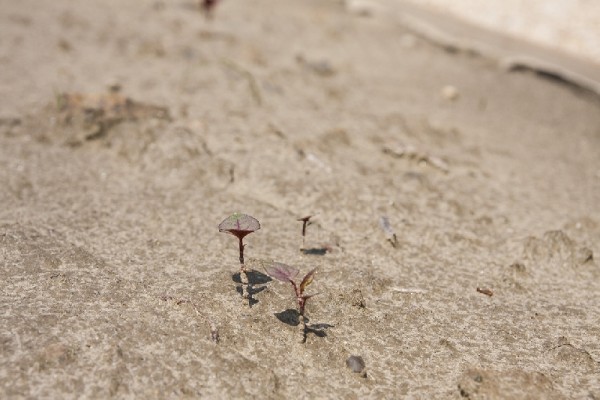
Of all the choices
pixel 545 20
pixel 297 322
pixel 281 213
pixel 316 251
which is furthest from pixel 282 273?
pixel 545 20

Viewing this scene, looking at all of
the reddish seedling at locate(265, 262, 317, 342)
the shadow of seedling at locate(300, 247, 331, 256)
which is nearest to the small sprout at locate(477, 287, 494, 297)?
the shadow of seedling at locate(300, 247, 331, 256)

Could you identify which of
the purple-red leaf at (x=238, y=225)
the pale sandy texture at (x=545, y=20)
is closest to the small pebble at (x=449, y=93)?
the pale sandy texture at (x=545, y=20)

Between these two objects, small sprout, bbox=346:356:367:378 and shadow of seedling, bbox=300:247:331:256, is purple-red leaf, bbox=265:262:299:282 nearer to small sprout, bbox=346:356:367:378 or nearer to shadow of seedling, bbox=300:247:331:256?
small sprout, bbox=346:356:367:378

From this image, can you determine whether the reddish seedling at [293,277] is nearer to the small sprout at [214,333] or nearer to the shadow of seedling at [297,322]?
the shadow of seedling at [297,322]

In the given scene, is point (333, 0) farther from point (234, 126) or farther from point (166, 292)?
point (166, 292)

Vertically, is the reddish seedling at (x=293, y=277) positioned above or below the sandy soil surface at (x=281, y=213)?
above

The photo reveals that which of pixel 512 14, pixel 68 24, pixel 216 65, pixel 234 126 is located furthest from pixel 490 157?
pixel 68 24
